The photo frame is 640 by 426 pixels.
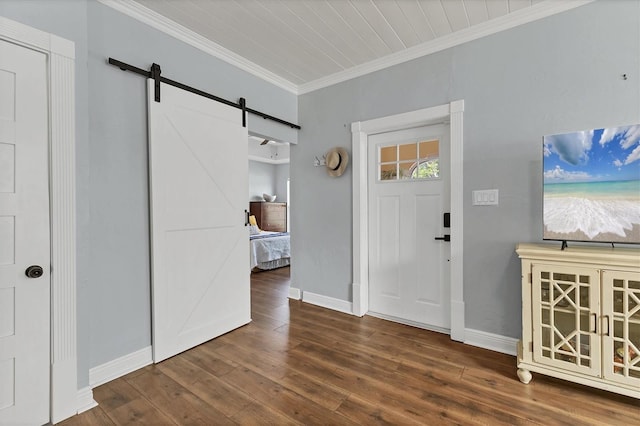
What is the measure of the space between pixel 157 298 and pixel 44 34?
180 centimetres

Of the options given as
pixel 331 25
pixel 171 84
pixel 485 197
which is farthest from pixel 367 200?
pixel 171 84

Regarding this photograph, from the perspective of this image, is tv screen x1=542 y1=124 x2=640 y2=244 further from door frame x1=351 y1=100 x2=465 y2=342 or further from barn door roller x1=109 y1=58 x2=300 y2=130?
barn door roller x1=109 y1=58 x2=300 y2=130

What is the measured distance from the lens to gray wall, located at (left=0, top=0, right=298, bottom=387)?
1.79 meters

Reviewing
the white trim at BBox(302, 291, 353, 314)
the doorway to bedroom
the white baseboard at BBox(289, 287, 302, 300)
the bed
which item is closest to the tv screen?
the white trim at BBox(302, 291, 353, 314)

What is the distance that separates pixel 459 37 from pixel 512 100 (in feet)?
2.40

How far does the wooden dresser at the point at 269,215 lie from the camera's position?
802cm

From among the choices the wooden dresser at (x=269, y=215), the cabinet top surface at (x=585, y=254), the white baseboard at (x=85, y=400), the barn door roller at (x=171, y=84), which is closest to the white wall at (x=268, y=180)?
the wooden dresser at (x=269, y=215)

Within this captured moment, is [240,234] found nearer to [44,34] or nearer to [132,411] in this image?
[132,411]

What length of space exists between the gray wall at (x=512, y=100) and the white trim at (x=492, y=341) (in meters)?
0.05

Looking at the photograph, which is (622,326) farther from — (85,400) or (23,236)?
(23,236)

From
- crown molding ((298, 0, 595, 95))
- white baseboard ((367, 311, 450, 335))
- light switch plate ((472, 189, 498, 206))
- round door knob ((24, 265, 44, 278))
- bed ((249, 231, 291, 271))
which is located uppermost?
crown molding ((298, 0, 595, 95))

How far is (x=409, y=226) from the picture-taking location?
3.00 metres

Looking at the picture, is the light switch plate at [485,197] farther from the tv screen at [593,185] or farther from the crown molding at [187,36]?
the crown molding at [187,36]

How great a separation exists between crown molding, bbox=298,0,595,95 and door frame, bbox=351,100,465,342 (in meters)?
0.53
